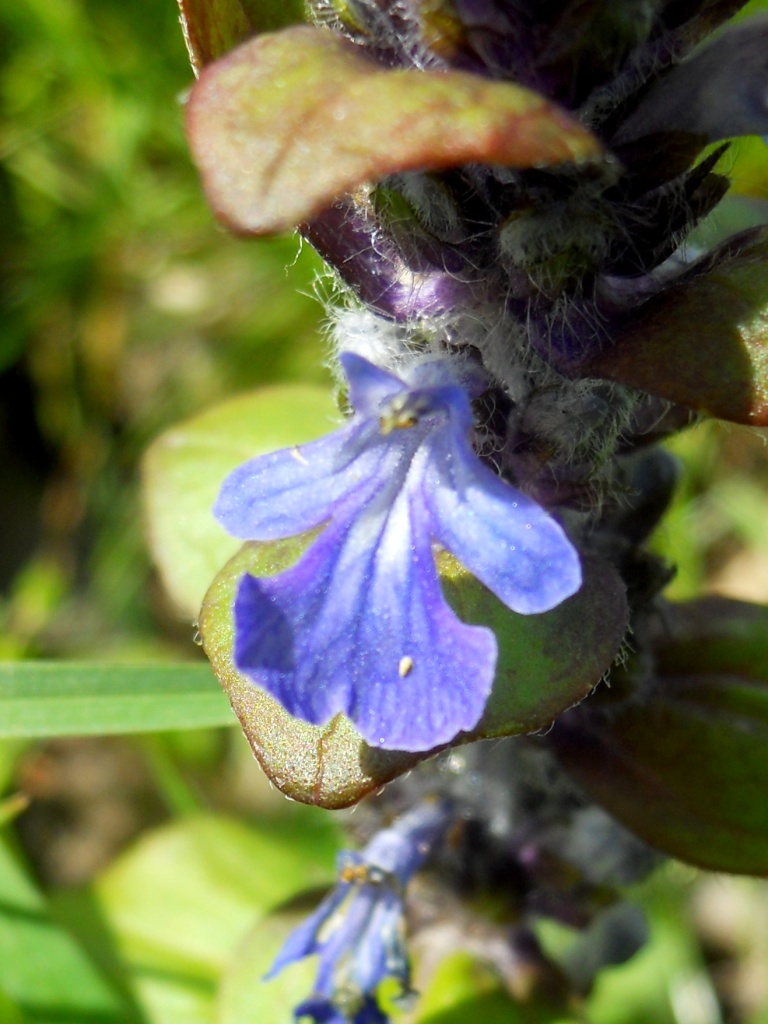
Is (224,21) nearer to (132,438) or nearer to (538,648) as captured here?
(538,648)

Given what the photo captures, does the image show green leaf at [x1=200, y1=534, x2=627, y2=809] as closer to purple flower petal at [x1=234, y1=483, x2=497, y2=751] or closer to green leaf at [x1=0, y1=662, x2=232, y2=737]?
purple flower petal at [x1=234, y1=483, x2=497, y2=751]

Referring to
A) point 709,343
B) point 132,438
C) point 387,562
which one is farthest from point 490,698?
point 132,438

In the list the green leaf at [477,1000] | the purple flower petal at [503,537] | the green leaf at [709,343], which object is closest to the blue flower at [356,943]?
the green leaf at [477,1000]

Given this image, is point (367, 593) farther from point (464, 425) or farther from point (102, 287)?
point (102, 287)

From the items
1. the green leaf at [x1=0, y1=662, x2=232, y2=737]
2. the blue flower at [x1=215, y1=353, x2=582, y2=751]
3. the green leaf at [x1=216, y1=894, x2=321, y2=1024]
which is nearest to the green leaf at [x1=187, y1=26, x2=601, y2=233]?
the blue flower at [x1=215, y1=353, x2=582, y2=751]

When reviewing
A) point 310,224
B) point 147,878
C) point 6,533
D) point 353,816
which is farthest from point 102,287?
point 310,224
